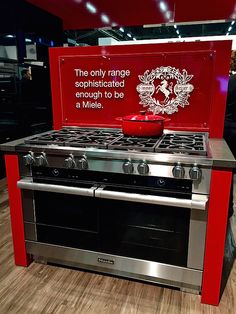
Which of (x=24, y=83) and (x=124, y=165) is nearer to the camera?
(x=124, y=165)

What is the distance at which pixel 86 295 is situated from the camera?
1.71 m

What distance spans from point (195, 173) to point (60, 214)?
907 mm

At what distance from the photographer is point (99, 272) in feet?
6.21

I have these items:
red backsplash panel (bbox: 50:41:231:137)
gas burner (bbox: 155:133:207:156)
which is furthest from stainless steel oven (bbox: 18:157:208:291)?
red backsplash panel (bbox: 50:41:231:137)

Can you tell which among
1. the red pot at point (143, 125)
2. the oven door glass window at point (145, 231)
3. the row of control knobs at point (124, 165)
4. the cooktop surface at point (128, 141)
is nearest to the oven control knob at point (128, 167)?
the row of control knobs at point (124, 165)

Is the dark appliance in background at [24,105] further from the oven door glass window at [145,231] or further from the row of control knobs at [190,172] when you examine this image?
Result: the row of control knobs at [190,172]

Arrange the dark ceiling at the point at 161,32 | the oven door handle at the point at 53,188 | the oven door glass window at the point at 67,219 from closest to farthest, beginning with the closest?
the oven door handle at the point at 53,188 → the oven door glass window at the point at 67,219 → the dark ceiling at the point at 161,32

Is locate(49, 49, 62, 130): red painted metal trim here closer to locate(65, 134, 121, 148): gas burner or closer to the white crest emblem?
locate(65, 134, 121, 148): gas burner

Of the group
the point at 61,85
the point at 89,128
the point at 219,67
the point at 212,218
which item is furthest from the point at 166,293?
the point at 61,85

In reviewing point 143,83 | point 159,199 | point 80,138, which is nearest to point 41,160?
point 80,138

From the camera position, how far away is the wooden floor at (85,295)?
1596 millimetres

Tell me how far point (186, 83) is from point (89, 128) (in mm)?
838

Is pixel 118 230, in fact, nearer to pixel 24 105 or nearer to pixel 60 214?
pixel 60 214

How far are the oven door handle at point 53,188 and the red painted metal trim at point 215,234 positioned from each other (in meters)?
0.67
